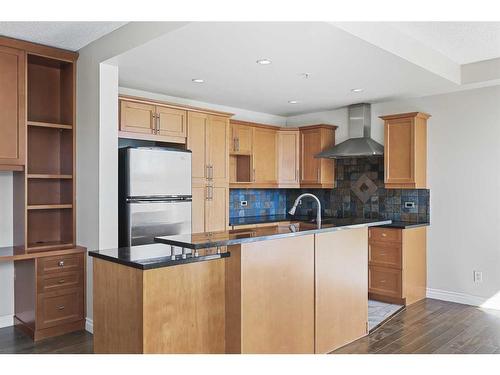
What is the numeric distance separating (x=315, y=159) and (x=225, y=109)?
1450 millimetres

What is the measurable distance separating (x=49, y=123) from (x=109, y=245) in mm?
1297

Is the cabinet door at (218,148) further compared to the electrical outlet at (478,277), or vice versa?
the cabinet door at (218,148)

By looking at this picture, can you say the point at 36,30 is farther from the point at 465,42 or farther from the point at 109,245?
the point at 465,42

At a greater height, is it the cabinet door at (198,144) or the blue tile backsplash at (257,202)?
the cabinet door at (198,144)

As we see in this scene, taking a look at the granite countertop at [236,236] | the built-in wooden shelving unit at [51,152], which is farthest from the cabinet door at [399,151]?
the built-in wooden shelving unit at [51,152]

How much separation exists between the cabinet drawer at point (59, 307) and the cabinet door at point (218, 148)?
200 centimetres

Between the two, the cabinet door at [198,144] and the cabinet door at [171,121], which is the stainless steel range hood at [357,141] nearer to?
the cabinet door at [198,144]

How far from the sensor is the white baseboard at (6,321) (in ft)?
12.7

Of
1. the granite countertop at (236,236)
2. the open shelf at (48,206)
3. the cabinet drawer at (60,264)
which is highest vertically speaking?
the open shelf at (48,206)

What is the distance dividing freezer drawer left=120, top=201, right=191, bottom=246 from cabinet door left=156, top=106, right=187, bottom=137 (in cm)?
80

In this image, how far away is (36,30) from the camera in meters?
3.41

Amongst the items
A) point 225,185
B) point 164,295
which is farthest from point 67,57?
point 164,295

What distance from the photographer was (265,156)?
6.07m

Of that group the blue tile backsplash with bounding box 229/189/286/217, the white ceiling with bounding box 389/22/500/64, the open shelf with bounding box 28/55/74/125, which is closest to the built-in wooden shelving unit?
the open shelf with bounding box 28/55/74/125
